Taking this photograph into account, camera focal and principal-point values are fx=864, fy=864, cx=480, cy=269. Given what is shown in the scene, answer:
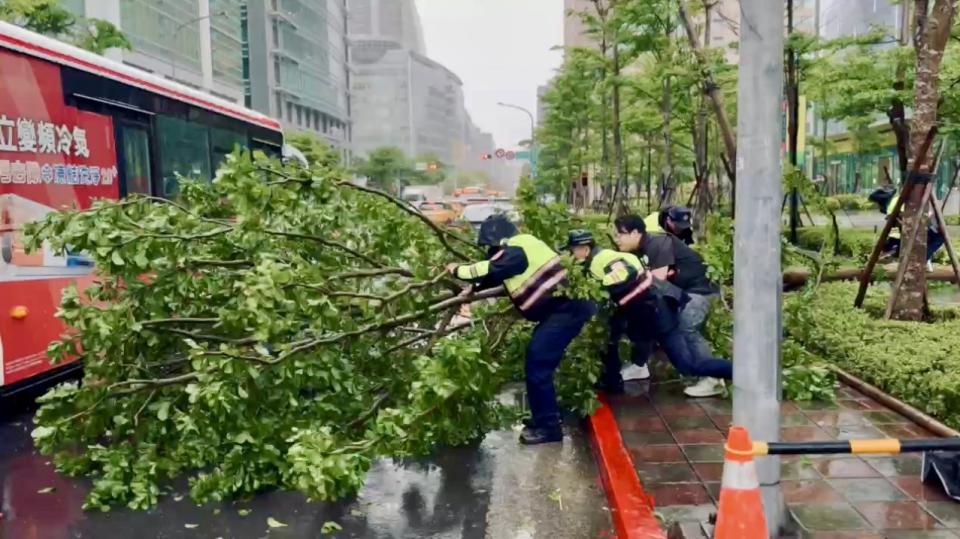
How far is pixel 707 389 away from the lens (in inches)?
284

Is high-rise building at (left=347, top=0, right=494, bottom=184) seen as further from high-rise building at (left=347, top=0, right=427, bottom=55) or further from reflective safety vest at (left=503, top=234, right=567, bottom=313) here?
reflective safety vest at (left=503, top=234, right=567, bottom=313)

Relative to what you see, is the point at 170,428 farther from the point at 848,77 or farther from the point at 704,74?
the point at 848,77

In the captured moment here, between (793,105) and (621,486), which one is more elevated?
(793,105)

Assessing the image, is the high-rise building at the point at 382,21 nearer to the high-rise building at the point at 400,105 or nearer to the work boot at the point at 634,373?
the high-rise building at the point at 400,105

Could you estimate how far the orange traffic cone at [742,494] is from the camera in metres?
3.50

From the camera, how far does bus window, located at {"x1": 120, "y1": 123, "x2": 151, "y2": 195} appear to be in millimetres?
8586

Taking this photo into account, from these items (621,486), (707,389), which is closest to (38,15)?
(707,389)

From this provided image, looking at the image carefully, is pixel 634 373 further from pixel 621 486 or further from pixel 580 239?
pixel 621 486

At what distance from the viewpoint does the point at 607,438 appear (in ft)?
19.7

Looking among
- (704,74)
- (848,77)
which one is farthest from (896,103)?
(704,74)

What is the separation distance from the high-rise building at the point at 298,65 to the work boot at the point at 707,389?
208ft

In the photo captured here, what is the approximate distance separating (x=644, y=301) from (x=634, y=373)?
1619 millimetres

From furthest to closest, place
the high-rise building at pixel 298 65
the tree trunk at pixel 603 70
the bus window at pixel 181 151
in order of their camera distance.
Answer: the high-rise building at pixel 298 65, the tree trunk at pixel 603 70, the bus window at pixel 181 151

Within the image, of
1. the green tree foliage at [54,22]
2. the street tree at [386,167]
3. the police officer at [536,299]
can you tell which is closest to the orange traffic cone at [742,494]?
the police officer at [536,299]
